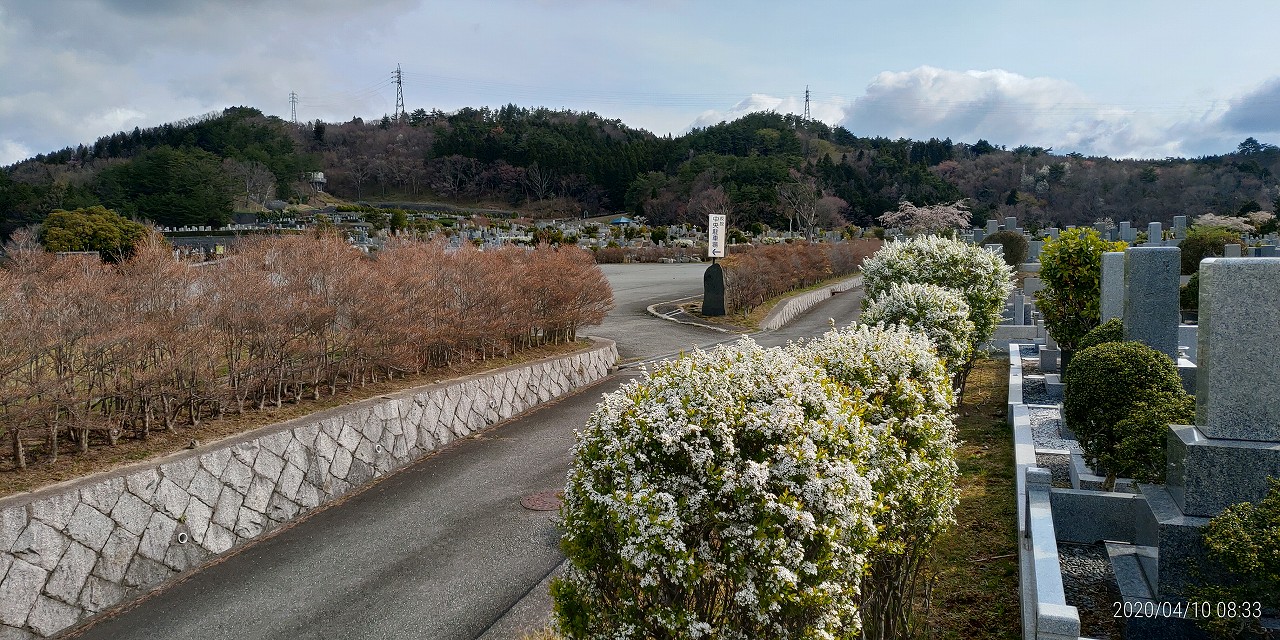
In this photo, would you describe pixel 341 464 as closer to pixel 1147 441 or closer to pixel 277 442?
pixel 277 442

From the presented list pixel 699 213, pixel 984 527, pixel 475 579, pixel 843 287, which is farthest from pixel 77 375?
pixel 699 213

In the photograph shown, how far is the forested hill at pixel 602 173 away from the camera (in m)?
55.6

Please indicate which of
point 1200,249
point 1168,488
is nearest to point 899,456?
point 1168,488

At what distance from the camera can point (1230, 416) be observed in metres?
4.60

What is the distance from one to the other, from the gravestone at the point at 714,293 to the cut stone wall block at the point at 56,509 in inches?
695

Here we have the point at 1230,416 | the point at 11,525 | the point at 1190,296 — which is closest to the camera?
the point at 1230,416

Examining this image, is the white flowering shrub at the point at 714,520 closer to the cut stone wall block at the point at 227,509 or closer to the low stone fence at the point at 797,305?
the cut stone wall block at the point at 227,509

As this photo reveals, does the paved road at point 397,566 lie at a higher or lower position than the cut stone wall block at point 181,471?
lower

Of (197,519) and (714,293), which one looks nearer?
(197,519)

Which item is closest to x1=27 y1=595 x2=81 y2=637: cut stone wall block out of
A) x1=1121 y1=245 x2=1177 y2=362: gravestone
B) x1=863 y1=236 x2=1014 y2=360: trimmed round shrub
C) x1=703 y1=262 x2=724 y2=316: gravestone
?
x1=1121 y1=245 x2=1177 y2=362: gravestone

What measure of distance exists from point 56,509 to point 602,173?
84.2 m

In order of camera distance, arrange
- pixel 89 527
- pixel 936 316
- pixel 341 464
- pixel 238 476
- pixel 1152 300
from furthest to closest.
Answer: pixel 936 316 → pixel 341 464 → pixel 1152 300 → pixel 238 476 → pixel 89 527

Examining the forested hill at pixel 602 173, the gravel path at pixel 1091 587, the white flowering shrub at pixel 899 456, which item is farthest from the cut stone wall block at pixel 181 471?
the forested hill at pixel 602 173

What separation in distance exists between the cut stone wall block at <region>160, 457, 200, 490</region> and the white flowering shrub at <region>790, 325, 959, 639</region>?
5435mm
